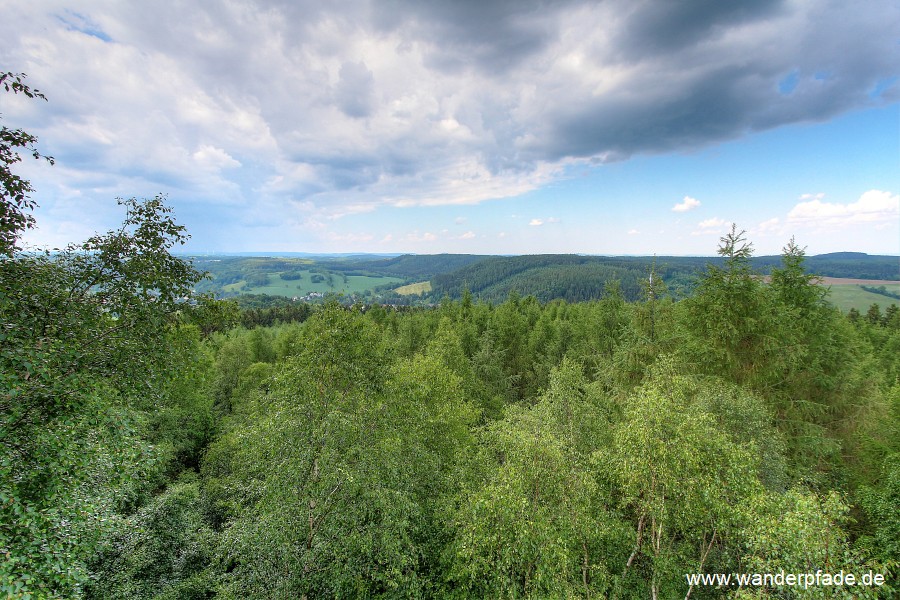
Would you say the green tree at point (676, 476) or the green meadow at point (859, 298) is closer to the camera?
the green tree at point (676, 476)

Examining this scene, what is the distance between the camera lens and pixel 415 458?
14375 mm

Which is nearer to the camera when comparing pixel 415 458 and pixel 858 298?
pixel 415 458

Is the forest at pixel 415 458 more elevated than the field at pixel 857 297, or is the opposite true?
the forest at pixel 415 458

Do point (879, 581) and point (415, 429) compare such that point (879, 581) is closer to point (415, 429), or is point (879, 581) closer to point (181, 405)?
point (415, 429)

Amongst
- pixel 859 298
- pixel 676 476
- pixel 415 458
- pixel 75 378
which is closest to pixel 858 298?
pixel 859 298

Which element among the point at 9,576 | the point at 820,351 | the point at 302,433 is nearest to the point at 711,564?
the point at 820,351

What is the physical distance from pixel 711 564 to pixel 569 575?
20.5ft

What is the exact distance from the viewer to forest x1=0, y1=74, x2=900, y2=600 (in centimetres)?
670

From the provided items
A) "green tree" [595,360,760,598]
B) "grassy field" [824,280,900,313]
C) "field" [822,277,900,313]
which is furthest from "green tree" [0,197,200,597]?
"grassy field" [824,280,900,313]

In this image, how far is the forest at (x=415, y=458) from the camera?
264 inches

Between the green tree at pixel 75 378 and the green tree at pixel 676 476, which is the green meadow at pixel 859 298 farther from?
Answer: the green tree at pixel 75 378

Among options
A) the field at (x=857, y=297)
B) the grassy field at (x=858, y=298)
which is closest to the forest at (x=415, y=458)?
the field at (x=857, y=297)

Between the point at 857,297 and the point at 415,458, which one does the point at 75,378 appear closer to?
the point at 415,458

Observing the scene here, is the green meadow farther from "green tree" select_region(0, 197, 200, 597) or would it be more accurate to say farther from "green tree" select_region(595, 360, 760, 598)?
"green tree" select_region(0, 197, 200, 597)
